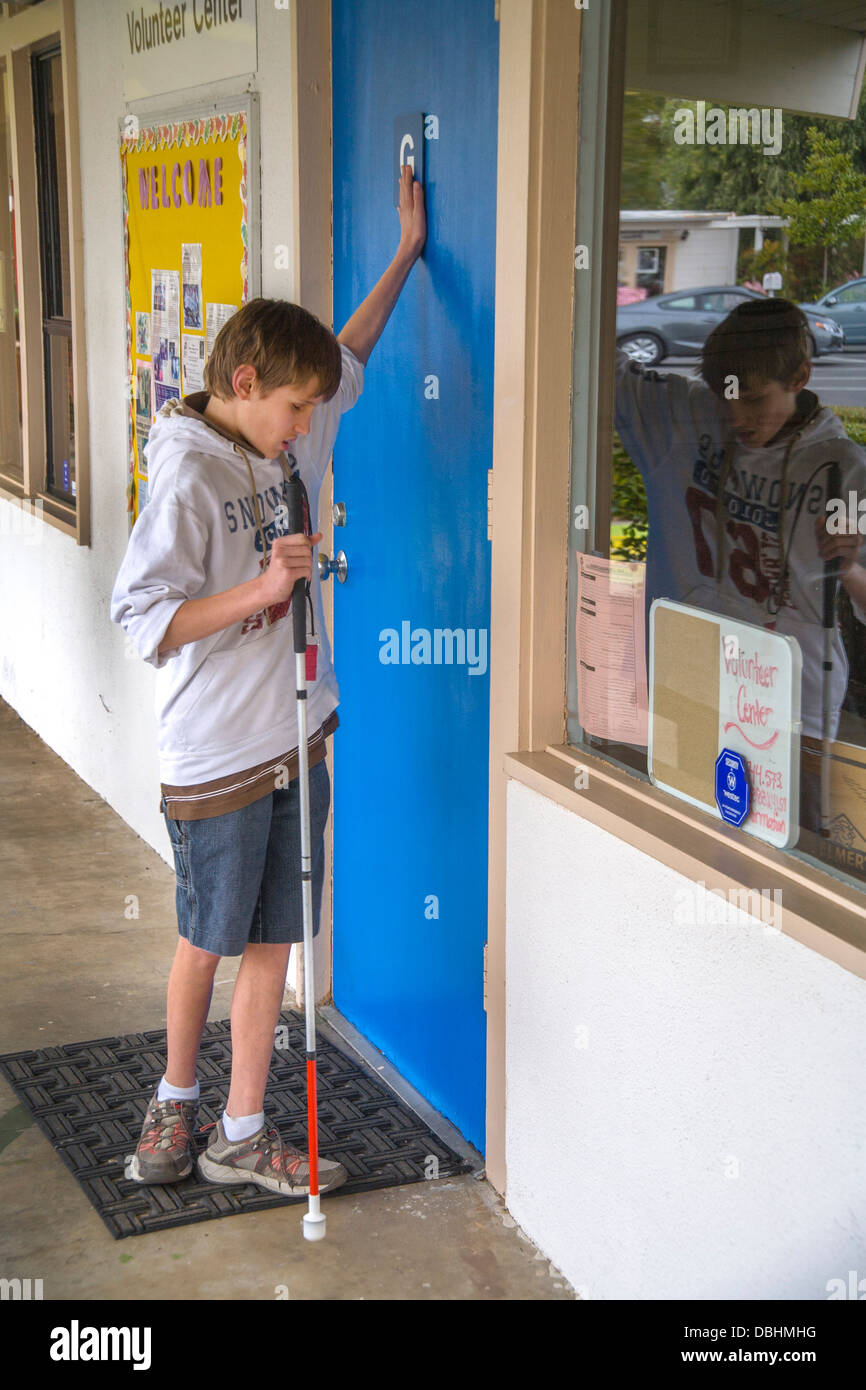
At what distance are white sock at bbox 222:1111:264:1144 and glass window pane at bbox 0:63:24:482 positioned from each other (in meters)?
4.87

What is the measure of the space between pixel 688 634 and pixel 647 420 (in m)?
0.41

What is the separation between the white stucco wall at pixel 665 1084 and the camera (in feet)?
7.02

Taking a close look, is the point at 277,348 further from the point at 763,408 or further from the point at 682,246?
the point at 763,408

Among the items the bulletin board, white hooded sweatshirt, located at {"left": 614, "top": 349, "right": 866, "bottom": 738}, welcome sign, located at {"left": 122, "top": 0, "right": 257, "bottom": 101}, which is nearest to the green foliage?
white hooded sweatshirt, located at {"left": 614, "top": 349, "right": 866, "bottom": 738}

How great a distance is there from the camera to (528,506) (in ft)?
9.57

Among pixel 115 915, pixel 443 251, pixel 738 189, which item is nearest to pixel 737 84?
pixel 738 189

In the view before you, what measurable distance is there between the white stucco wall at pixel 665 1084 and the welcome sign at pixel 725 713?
174 millimetres

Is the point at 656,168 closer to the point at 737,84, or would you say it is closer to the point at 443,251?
the point at 737,84

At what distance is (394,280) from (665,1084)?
1.87 meters

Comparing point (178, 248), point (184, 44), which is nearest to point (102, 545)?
point (178, 248)

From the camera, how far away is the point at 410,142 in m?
3.36

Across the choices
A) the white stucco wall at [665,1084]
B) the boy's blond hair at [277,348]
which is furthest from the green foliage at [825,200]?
the boy's blond hair at [277,348]

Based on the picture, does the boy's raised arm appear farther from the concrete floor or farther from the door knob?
the concrete floor

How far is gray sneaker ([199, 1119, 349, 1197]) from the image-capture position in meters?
3.26
